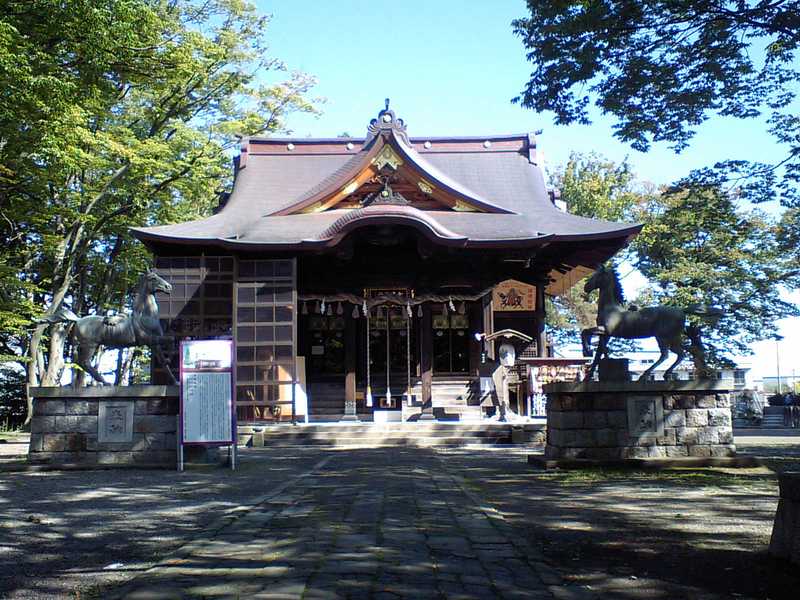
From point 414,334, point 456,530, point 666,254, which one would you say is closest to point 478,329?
point 414,334

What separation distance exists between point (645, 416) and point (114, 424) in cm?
733

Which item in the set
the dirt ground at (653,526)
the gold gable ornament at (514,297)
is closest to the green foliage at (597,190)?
the gold gable ornament at (514,297)

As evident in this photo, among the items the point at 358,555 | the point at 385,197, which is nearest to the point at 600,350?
the point at 358,555

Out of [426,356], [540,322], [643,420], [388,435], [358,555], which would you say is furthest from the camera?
[540,322]

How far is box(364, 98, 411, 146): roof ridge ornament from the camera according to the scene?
20938 mm

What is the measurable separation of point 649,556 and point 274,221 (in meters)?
17.6

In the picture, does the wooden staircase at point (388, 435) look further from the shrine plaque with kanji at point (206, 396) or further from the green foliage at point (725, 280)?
the green foliage at point (725, 280)

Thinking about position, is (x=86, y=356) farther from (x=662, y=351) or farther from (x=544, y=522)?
(x=662, y=351)

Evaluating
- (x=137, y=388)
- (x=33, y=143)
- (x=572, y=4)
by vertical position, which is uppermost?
(x=33, y=143)

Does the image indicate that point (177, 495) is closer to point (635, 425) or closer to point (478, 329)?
point (635, 425)

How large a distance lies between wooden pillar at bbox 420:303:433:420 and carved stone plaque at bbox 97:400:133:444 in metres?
10.1

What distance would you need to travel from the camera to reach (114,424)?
10.8 meters

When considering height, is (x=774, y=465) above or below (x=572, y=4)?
below

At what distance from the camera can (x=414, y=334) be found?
74.7 feet
